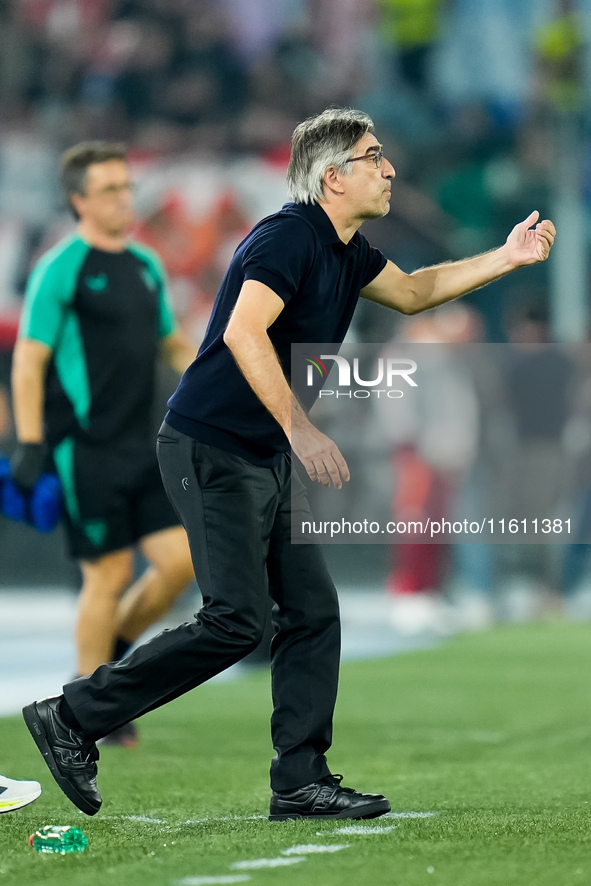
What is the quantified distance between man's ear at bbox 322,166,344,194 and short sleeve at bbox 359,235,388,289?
0.23 m

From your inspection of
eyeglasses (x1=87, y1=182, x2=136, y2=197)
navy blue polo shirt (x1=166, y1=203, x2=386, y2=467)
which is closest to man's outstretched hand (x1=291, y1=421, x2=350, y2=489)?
navy blue polo shirt (x1=166, y1=203, x2=386, y2=467)

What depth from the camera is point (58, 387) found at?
605 cm

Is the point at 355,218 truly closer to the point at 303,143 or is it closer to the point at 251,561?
the point at 303,143

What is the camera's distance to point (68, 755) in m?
4.10

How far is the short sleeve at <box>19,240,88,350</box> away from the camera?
593 cm

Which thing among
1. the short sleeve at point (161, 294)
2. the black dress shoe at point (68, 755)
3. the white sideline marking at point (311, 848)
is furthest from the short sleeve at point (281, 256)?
the short sleeve at point (161, 294)

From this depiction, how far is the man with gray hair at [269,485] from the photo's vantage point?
400 cm

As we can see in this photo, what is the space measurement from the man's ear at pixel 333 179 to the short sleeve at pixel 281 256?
17 cm

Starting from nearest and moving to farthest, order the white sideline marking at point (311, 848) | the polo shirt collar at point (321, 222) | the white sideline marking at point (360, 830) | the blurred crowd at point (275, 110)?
the white sideline marking at point (311, 848), the white sideline marking at point (360, 830), the polo shirt collar at point (321, 222), the blurred crowd at point (275, 110)

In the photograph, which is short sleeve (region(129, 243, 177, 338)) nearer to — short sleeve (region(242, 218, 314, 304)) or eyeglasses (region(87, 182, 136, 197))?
eyeglasses (region(87, 182, 136, 197))

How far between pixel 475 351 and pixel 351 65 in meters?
5.56

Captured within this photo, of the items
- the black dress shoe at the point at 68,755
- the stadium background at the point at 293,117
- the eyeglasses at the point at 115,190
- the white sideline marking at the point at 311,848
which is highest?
the stadium background at the point at 293,117

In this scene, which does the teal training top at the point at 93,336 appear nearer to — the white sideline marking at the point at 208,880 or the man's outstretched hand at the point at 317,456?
the man's outstretched hand at the point at 317,456

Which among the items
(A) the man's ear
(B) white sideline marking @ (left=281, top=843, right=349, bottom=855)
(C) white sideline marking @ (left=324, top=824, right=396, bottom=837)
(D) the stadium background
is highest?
(D) the stadium background
